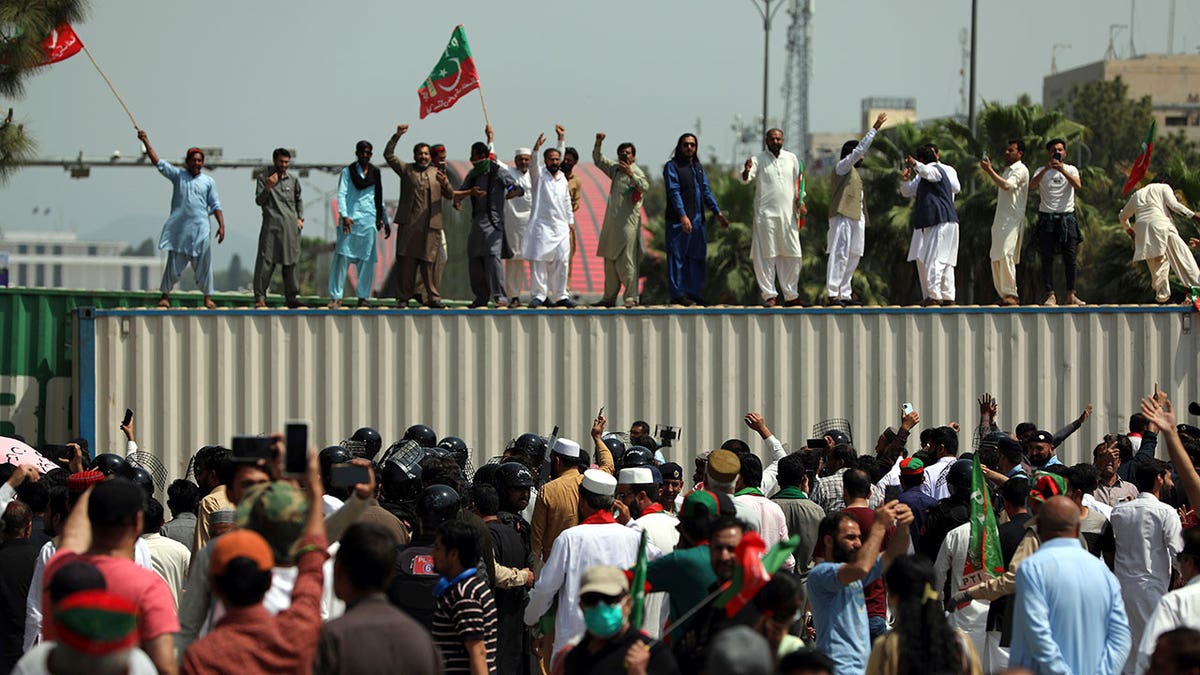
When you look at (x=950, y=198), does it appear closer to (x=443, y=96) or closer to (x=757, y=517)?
(x=443, y=96)

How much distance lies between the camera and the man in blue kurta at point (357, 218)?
14.9m

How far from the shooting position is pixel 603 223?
50.3 ft

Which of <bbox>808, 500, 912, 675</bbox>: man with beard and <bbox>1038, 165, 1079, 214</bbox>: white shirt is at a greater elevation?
<bbox>1038, 165, 1079, 214</bbox>: white shirt

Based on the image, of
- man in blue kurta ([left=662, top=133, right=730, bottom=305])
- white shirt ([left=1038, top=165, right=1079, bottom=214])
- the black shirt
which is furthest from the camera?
white shirt ([left=1038, top=165, right=1079, bottom=214])

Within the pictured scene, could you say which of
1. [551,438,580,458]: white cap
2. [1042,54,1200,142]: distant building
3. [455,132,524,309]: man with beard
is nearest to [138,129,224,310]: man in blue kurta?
[455,132,524,309]: man with beard

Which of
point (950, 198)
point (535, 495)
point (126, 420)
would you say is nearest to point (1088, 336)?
point (950, 198)

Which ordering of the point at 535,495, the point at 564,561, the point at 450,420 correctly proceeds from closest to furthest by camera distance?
the point at 564,561
the point at 535,495
the point at 450,420

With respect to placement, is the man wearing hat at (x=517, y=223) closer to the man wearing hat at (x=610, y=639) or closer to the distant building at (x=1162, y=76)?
the man wearing hat at (x=610, y=639)

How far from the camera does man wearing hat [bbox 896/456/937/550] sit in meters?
8.40

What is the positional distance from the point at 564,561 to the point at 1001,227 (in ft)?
32.0

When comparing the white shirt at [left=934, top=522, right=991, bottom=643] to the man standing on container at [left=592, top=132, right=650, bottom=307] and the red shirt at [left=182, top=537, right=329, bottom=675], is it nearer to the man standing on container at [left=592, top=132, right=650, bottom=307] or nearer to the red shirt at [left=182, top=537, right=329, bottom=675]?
the red shirt at [left=182, top=537, right=329, bottom=675]

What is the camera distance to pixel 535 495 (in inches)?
359

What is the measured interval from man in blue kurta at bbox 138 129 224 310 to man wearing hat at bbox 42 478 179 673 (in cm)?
969

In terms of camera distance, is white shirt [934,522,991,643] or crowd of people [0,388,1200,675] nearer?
crowd of people [0,388,1200,675]
